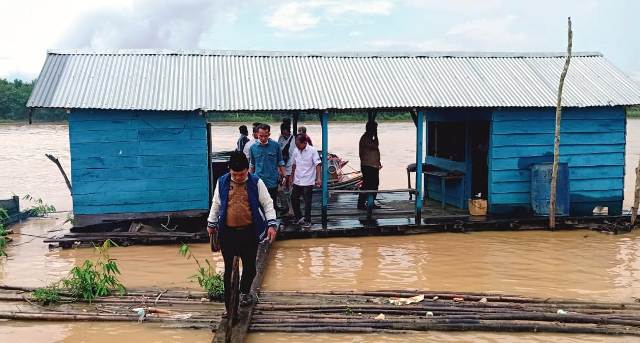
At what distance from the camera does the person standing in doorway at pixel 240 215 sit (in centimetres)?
548

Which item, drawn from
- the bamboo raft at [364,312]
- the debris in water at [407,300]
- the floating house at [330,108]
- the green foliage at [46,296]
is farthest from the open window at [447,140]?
the green foliage at [46,296]

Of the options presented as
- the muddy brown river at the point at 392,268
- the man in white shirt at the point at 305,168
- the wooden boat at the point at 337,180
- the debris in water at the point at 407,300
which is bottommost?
the muddy brown river at the point at 392,268

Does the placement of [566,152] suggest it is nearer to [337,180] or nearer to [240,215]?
[337,180]

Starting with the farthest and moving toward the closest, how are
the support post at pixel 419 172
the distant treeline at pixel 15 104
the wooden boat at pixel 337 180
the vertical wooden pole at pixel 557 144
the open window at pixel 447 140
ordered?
the distant treeline at pixel 15 104 → the wooden boat at pixel 337 180 → the open window at pixel 447 140 → the support post at pixel 419 172 → the vertical wooden pole at pixel 557 144

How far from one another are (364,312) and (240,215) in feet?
5.59

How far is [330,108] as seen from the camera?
9.99 metres

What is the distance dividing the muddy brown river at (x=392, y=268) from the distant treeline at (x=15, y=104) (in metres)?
39.0

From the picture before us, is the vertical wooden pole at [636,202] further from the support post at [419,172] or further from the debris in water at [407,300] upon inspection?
the debris in water at [407,300]

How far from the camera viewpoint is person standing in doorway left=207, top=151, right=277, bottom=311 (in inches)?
216

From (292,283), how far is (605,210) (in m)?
7.55

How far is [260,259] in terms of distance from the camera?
8086mm

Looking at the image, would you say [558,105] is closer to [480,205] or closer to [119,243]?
[480,205]

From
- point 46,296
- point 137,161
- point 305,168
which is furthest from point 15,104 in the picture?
point 46,296

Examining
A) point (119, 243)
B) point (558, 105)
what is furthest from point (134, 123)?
point (558, 105)
